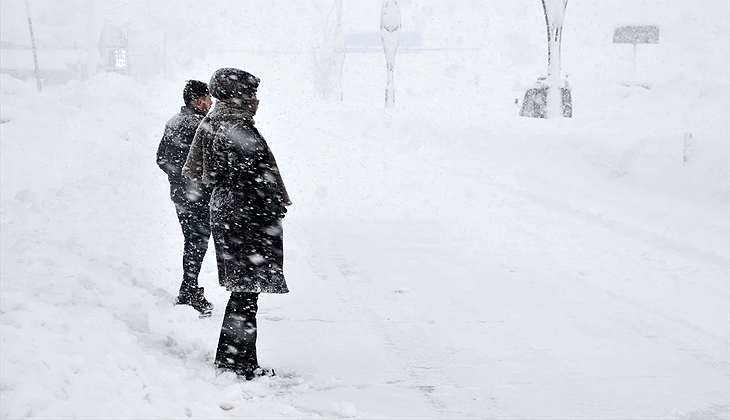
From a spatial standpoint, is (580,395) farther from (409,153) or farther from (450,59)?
(450,59)

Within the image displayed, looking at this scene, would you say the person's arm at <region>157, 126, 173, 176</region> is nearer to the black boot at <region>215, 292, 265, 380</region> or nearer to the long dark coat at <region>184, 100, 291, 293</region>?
the long dark coat at <region>184, 100, 291, 293</region>

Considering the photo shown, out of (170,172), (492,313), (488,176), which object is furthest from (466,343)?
(488,176)

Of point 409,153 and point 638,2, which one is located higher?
point 638,2

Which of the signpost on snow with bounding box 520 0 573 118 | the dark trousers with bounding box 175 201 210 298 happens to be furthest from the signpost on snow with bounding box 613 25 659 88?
the dark trousers with bounding box 175 201 210 298

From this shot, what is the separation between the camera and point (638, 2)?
50.1 metres

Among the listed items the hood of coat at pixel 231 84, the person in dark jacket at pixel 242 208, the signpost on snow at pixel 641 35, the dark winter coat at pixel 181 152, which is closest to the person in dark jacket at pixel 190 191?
the dark winter coat at pixel 181 152

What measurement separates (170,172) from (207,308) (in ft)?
4.16

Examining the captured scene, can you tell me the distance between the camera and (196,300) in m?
6.27

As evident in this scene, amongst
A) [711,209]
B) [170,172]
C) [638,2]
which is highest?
[638,2]

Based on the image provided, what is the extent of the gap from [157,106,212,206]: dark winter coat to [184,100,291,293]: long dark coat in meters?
1.44

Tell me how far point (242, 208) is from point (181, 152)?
Answer: 1.91 meters

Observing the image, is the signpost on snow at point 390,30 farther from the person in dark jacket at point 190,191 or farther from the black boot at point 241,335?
the black boot at point 241,335

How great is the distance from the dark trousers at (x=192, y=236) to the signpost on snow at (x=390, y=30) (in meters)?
30.7

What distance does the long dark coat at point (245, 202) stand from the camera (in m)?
4.55
